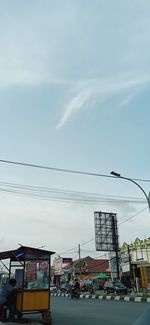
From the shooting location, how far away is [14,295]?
12289 mm

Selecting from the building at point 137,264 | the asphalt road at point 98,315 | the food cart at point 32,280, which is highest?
the building at point 137,264

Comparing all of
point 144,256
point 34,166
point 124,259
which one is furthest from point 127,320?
point 144,256

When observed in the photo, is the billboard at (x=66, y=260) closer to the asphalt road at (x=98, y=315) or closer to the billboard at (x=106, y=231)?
the billboard at (x=106, y=231)

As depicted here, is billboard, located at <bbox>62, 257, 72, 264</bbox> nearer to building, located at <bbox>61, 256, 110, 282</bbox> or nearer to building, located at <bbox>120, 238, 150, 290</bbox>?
building, located at <bbox>61, 256, 110, 282</bbox>

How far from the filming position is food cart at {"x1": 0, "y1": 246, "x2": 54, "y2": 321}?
468 inches

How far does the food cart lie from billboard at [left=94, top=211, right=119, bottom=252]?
106 feet

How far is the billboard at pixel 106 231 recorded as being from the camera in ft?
147

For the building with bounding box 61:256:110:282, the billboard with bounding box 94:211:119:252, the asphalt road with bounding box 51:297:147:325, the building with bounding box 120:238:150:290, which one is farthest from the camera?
the building with bounding box 61:256:110:282

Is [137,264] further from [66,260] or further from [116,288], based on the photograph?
[66,260]

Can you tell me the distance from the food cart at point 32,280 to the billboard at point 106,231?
3216cm

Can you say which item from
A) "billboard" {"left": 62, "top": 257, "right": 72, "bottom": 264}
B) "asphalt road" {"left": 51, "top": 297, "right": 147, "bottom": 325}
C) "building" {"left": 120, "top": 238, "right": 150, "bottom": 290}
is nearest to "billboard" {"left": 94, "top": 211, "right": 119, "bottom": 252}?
"building" {"left": 120, "top": 238, "right": 150, "bottom": 290}

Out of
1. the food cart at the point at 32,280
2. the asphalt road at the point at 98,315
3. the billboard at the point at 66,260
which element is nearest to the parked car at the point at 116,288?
the asphalt road at the point at 98,315

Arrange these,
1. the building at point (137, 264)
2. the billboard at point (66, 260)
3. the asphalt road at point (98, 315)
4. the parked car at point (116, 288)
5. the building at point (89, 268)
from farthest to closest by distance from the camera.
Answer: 1. the billboard at point (66, 260)
2. the building at point (89, 268)
3. the building at point (137, 264)
4. the parked car at point (116, 288)
5. the asphalt road at point (98, 315)

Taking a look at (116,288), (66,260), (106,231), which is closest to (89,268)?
(66,260)
